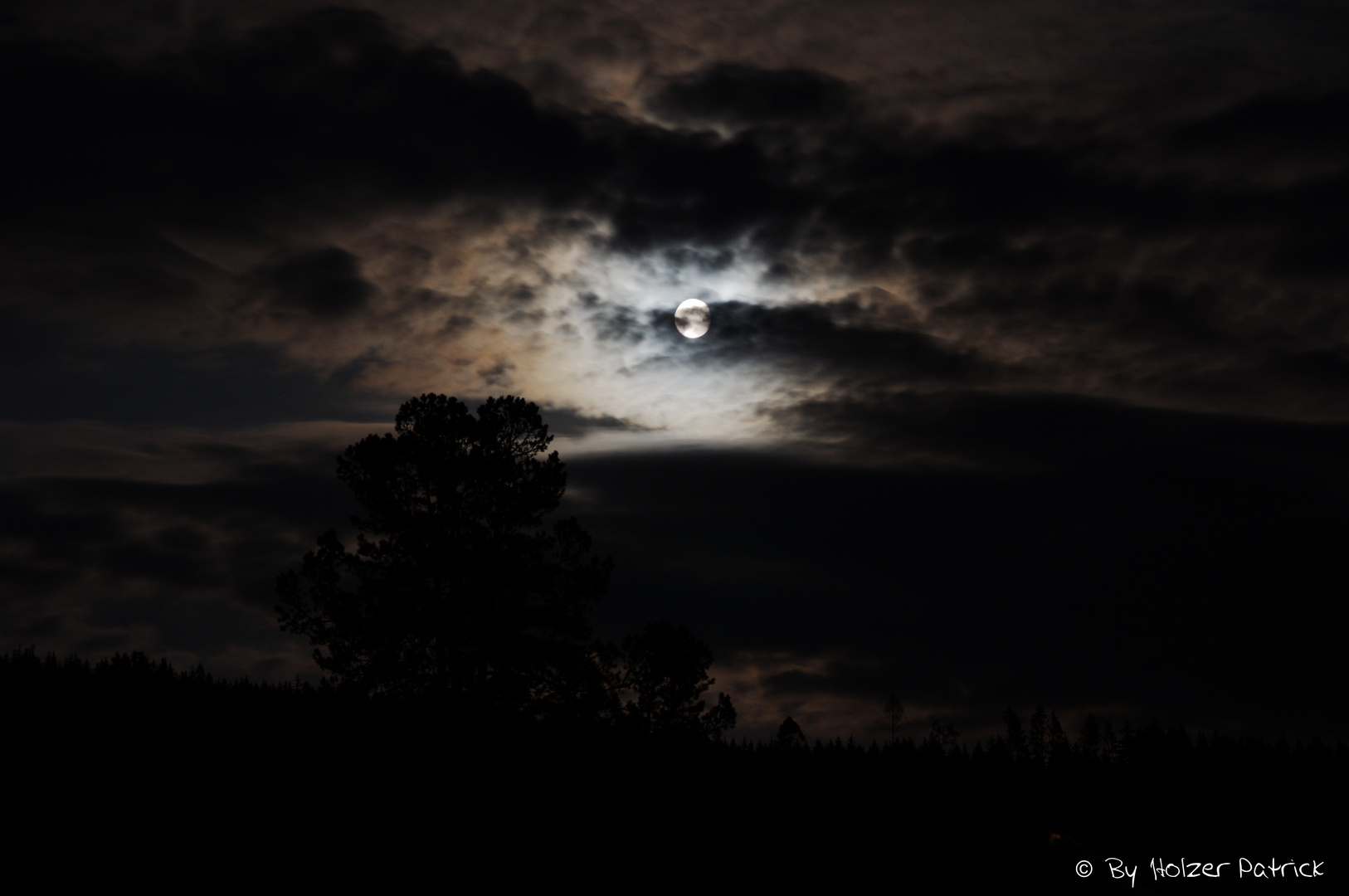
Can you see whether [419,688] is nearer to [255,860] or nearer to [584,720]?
[584,720]

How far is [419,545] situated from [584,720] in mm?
7519

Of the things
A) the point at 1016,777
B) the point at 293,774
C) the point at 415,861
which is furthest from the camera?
the point at 1016,777

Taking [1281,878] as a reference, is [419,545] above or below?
above

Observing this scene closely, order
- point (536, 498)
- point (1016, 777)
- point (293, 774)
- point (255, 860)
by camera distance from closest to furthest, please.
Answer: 1. point (255, 860)
2. point (293, 774)
3. point (1016, 777)
4. point (536, 498)

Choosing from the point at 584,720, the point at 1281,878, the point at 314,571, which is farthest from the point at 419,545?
the point at 1281,878

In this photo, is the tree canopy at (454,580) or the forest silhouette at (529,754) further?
the tree canopy at (454,580)

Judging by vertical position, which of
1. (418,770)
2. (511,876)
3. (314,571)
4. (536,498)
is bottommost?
(511,876)

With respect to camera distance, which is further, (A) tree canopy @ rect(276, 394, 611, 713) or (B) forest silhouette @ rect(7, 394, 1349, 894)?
(A) tree canopy @ rect(276, 394, 611, 713)

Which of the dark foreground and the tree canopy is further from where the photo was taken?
the tree canopy

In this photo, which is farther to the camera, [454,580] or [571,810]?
[454,580]

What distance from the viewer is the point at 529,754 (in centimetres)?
2453

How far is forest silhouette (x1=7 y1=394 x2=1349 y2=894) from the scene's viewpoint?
1808 centimetres

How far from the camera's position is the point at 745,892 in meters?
18.5

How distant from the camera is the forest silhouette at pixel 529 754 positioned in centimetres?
1808
